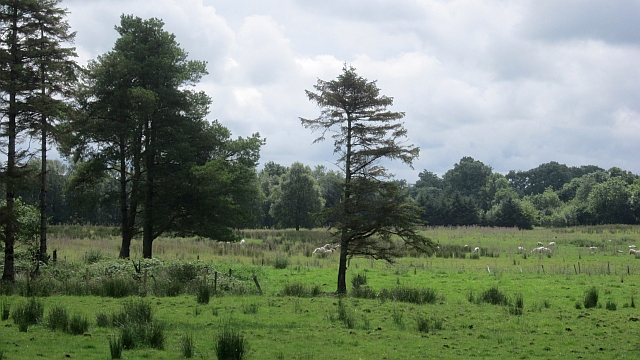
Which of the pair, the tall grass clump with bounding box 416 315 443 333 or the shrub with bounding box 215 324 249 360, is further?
the tall grass clump with bounding box 416 315 443 333

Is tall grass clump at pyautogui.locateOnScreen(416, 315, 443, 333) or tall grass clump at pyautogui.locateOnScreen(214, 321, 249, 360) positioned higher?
tall grass clump at pyautogui.locateOnScreen(214, 321, 249, 360)

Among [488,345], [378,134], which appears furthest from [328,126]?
[488,345]

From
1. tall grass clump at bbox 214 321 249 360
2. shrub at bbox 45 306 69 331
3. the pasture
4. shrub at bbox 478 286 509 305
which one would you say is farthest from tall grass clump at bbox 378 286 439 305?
shrub at bbox 45 306 69 331

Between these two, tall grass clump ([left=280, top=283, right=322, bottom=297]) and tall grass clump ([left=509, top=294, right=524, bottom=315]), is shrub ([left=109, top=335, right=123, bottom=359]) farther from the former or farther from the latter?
tall grass clump ([left=509, top=294, right=524, bottom=315])

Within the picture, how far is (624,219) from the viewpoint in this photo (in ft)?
271

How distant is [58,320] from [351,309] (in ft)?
26.3

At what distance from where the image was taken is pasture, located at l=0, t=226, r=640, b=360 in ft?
36.9

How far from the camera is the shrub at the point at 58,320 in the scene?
12302 mm

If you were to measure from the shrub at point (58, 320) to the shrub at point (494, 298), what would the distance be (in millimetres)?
13130

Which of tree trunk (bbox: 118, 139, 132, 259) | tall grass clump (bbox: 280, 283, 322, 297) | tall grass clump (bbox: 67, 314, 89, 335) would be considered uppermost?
tree trunk (bbox: 118, 139, 132, 259)

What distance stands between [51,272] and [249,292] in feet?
26.9

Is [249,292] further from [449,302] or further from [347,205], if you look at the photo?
[449,302]

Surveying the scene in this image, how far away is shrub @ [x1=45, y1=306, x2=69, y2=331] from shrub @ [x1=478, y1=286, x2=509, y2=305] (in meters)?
13.1

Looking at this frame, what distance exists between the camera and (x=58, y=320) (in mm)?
12562
